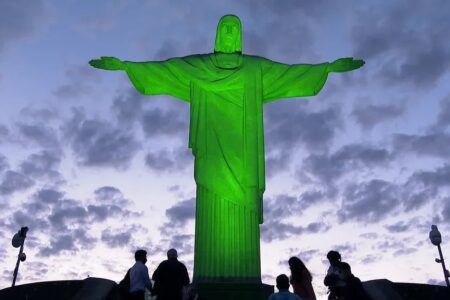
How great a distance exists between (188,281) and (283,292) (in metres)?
1.71

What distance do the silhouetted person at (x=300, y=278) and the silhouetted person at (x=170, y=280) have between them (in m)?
1.59

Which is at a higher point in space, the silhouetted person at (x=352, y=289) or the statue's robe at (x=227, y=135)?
the statue's robe at (x=227, y=135)

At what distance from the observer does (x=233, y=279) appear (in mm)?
10398

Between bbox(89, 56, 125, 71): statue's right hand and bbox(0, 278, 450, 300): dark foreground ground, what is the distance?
4.92 m

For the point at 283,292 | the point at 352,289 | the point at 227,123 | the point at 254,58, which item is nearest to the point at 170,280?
the point at 283,292

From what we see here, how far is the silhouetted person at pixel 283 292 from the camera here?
6340 millimetres

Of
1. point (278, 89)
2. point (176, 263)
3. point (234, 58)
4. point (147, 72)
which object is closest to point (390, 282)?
point (176, 263)

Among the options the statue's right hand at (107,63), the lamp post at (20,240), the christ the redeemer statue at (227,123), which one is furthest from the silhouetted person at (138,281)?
A: the lamp post at (20,240)

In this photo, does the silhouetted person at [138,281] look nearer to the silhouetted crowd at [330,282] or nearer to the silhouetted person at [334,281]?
the silhouetted crowd at [330,282]

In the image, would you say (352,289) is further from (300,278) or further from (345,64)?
(345,64)

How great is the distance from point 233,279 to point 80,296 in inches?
124

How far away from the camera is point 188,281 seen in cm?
751

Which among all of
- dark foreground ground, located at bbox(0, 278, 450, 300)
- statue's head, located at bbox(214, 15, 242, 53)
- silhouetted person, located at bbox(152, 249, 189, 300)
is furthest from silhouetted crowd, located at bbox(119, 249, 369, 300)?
statue's head, located at bbox(214, 15, 242, 53)

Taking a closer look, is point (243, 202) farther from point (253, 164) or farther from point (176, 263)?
point (176, 263)
